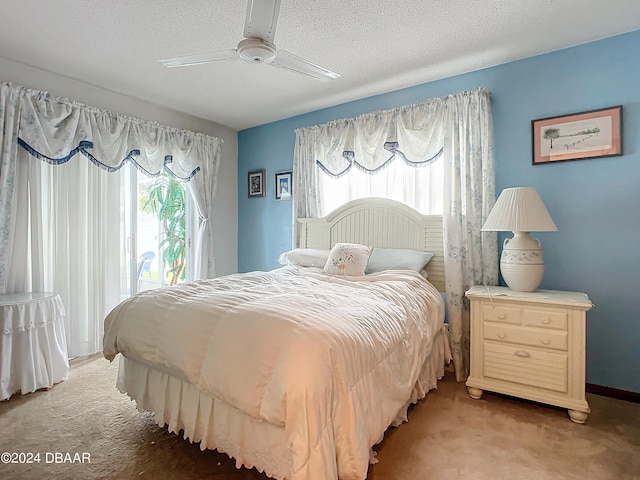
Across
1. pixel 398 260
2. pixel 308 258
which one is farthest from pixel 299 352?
pixel 308 258

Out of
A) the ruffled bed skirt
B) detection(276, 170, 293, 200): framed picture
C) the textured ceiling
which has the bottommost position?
the ruffled bed skirt

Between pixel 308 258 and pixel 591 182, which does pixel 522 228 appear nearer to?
pixel 591 182

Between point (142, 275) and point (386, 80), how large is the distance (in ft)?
10.7

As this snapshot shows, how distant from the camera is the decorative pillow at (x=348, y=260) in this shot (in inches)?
109

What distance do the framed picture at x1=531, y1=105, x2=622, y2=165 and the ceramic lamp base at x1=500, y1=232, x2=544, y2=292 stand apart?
733mm

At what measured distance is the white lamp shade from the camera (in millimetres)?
2176

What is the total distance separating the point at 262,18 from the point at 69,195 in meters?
2.52

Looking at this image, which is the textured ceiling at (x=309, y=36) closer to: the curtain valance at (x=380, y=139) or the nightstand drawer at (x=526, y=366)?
the curtain valance at (x=380, y=139)

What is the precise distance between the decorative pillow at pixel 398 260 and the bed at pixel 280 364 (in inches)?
19.8

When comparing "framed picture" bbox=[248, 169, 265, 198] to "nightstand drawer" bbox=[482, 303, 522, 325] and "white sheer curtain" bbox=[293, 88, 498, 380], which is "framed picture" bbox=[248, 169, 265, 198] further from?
"nightstand drawer" bbox=[482, 303, 522, 325]

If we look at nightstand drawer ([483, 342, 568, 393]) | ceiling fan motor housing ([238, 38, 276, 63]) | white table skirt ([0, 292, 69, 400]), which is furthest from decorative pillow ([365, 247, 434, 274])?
white table skirt ([0, 292, 69, 400])

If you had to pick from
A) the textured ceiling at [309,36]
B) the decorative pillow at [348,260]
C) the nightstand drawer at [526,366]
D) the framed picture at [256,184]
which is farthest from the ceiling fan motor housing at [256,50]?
the framed picture at [256,184]

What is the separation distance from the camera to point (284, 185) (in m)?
4.16

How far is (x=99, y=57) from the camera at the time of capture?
2.60 metres
